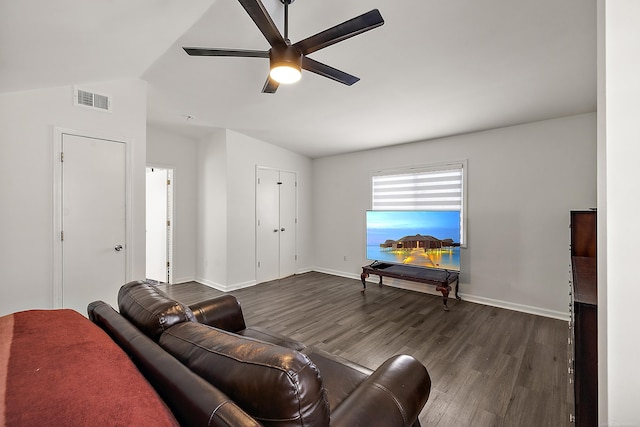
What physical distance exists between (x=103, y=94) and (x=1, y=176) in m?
1.19

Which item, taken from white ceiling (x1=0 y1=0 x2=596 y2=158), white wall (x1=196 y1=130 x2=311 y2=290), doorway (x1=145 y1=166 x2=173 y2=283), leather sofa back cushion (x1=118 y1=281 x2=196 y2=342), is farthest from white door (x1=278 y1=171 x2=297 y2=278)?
leather sofa back cushion (x1=118 y1=281 x2=196 y2=342)

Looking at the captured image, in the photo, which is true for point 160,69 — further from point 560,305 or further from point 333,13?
point 560,305

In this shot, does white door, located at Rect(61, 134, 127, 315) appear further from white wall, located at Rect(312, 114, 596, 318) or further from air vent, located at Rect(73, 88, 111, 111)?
white wall, located at Rect(312, 114, 596, 318)

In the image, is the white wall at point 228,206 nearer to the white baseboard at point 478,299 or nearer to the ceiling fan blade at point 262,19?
the white baseboard at point 478,299

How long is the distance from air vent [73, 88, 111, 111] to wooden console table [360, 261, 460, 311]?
3.99 metres

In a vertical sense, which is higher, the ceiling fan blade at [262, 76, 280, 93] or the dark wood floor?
the ceiling fan blade at [262, 76, 280, 93]

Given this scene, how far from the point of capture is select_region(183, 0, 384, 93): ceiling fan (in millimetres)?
1471

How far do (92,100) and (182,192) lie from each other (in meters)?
2.27

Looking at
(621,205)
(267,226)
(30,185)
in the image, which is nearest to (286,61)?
(621,205)

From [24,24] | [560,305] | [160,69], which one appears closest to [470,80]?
[560,305]

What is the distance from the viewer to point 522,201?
3529 mm

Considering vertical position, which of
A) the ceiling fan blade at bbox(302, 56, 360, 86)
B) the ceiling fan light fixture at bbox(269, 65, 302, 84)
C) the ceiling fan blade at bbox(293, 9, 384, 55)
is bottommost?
the ceiling fan light fixture at bbox(269, 65, 302, 84)

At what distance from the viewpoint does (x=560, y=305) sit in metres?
3.28

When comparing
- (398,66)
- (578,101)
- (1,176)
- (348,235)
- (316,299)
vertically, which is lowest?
(316,299)
